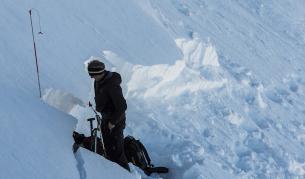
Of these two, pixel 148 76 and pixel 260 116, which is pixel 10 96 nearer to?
pixel 148 76

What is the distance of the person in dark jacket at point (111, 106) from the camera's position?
5.57m

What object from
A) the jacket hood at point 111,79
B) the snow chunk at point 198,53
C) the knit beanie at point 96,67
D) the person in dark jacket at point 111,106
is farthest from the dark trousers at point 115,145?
the snow chunk at point 198,53

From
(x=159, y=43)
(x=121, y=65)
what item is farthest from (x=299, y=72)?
(x=121, y=65)

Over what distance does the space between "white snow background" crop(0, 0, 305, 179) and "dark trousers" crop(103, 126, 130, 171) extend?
23 centimetres

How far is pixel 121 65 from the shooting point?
8188 millimetres

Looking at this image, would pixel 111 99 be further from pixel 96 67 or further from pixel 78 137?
pixel 78 137

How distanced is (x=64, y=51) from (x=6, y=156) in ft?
10.2

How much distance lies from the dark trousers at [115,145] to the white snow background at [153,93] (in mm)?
233

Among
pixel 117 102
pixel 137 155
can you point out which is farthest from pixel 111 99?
pixel 137 155

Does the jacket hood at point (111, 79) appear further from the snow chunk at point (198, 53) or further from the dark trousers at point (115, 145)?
the snow chunk at point (198, 53)

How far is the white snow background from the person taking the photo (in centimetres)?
552

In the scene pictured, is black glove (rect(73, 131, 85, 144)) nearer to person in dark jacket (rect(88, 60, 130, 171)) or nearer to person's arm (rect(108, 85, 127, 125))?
person in dark jacket (rect(88, 60, 130, 171))

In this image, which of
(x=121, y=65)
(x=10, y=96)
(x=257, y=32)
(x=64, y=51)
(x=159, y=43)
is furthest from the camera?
(x=257, y=32)

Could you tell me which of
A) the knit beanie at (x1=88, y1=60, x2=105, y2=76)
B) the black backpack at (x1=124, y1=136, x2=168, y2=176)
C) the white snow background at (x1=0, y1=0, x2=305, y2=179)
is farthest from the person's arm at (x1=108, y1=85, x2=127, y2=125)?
the black backpack at (x1=124, y1=136, x2=168, y2=176)
